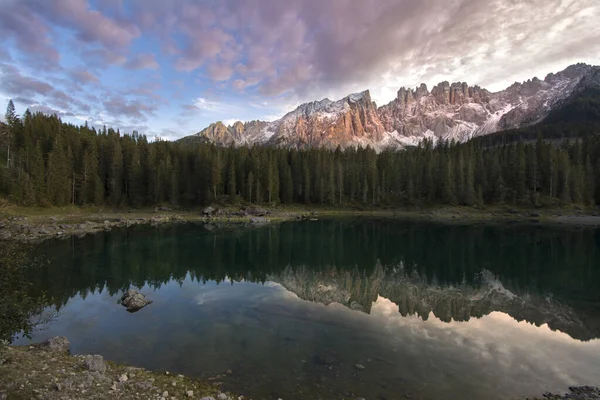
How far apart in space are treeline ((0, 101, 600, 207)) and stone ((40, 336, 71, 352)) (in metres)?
92.4

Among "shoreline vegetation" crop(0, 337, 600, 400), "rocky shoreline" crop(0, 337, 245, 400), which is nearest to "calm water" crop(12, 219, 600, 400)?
"shoreline vegetation" crop(0, 337, 600, 400)

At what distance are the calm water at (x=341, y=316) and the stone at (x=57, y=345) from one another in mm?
700

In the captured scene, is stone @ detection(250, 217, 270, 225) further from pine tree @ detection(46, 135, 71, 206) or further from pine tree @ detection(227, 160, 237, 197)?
pine tree @ detection(46, 135, 71, 206)

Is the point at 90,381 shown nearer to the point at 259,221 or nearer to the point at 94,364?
the point at 94,364

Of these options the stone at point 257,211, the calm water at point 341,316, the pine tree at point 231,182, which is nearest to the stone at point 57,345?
the calm water at point 341,316

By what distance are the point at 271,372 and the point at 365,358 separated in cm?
565

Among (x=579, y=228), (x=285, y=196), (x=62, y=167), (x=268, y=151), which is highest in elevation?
(x=268, y=151)

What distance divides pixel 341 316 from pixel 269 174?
336 feet

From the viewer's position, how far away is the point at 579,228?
294 feet

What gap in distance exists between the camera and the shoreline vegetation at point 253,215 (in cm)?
8312

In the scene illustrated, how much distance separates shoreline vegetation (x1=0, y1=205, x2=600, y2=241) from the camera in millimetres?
83125

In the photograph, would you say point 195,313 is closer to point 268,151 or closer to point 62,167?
point 62,167

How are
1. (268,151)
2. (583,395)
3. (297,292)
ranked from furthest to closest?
(268,151), (297,292), (583,395)

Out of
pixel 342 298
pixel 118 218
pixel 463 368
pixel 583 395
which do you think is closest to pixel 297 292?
pixel 342 298
